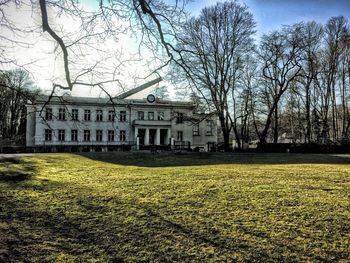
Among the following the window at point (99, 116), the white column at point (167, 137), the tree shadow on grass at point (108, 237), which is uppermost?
the window at point (99, 116)

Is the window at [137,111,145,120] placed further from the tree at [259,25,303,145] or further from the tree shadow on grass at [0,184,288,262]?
the tree shadow on grass at [0,184,288,262]

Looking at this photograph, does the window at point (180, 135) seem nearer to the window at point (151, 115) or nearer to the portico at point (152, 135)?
the portico at point (152, 135)

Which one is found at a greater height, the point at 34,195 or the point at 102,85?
the point at 102,85

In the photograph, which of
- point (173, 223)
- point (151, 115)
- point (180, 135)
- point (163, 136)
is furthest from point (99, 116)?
point (173, 223)

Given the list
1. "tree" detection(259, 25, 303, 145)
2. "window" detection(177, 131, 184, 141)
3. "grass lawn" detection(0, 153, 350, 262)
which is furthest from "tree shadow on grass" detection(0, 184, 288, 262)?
"window" detection(177, 131, 184, 141)

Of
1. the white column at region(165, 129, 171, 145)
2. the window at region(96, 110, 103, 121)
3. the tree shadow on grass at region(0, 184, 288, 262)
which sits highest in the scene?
the window at region(96, 110, 103, 121)

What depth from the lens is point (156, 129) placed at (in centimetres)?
4575

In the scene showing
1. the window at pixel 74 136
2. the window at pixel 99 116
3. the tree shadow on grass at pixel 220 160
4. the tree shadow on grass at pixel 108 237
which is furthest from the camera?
the window at pixel 99 116

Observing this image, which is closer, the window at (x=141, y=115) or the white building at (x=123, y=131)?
the white building at (x=123, y=131)

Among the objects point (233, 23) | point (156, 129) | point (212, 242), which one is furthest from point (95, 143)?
point (212, 242)

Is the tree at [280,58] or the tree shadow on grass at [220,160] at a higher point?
the tree at [280,58]

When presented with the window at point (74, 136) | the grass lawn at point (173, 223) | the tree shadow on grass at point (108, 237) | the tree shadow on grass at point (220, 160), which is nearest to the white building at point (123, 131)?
the window at point (74, 136)

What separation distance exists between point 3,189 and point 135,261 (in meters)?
3.68

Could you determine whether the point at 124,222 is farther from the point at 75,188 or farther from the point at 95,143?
the point at 95,143
